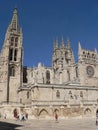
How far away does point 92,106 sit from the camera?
1801 inches

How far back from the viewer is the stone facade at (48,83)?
4316cm

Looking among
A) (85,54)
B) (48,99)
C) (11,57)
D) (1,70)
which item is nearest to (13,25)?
(11,57)

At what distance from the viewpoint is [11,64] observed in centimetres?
6016

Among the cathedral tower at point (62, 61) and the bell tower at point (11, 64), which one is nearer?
the bell tower at point (11, 64)

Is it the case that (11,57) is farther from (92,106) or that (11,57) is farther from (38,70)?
(92,106)

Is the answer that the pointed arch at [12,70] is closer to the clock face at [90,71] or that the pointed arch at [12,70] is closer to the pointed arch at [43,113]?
the pointed arch at [43,113]

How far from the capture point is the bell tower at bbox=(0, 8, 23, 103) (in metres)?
56.7

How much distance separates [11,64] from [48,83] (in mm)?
12481

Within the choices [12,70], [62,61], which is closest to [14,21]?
[12,70]

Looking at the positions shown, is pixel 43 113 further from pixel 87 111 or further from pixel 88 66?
pixel 88 66

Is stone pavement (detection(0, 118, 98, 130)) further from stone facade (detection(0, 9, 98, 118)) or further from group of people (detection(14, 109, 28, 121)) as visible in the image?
stone facade (detection(0, 9, 98, 118))

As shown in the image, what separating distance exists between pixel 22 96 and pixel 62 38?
32.9m

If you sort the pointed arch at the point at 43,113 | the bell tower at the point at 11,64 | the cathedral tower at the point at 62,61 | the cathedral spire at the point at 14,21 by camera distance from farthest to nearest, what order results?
the cathedral spire at the point at 14,21, the cathedral tower at the point at 62,61, the bell tower at the point at 11,64, the pointed arch at the point at 43,113

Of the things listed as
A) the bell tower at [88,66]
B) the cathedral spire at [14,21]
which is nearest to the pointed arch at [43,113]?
the bell tower at [88,66]
